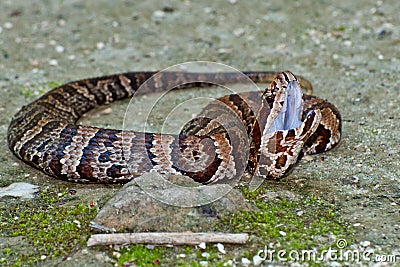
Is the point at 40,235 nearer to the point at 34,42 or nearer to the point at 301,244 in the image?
the point at 301,244

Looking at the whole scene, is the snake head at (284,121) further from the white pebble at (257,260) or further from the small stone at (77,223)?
the small stone at (77,223)

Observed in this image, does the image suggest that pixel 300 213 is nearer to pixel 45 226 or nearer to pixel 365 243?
pixel 365 243

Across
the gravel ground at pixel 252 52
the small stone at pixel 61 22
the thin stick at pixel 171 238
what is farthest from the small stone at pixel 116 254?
the small stone at pixel 61 22

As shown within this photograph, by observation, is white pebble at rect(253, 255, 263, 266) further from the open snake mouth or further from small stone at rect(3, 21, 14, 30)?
small stone at rect(3, 21, 14, 30)

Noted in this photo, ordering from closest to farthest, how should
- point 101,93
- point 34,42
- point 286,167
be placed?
point 286,167 → point 101,93 → point 34,42

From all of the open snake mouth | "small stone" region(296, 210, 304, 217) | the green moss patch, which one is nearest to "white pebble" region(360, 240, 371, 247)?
"small stone" region(296, 210, 304, 217)

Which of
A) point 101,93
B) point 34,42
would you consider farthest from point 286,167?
point 34,42
